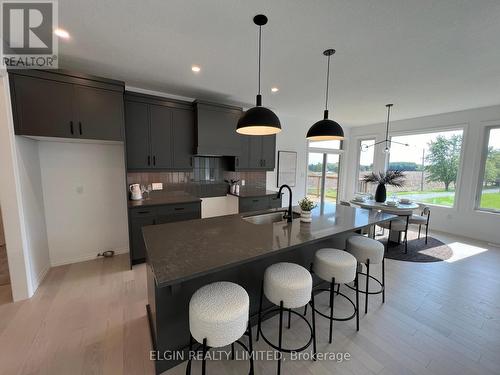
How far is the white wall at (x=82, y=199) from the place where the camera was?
9.59 feet

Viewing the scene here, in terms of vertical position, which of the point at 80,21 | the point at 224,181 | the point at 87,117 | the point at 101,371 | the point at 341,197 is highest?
the point at 80,21

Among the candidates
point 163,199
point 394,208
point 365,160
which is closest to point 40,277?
point 163,199

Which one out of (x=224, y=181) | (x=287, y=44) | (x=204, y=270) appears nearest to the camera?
(x=204, y=270)

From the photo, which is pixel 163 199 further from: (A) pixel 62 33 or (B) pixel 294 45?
(B) pixel 294 45

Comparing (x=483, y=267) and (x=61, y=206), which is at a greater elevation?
(x=61, y=206)

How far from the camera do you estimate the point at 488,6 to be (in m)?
1.57

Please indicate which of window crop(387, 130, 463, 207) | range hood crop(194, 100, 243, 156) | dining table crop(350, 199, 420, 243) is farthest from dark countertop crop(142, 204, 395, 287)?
window crop(387, 130, 463, 207)

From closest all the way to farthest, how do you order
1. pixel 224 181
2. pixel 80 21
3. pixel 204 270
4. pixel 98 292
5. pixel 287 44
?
pixel 204 270 < pixel 80 21 < pixel 287 44 < pixel 98 292 < pixel 224 181

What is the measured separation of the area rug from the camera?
346 cm

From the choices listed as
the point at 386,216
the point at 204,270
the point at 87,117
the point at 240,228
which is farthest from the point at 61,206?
the point at 386,216

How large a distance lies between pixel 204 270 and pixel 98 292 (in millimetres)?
2099

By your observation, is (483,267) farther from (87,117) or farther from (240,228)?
(87,117)

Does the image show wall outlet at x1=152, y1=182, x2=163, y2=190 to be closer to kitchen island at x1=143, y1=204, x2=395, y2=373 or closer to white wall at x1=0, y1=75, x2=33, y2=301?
white wall at x1=0, y1=75, x2=33, y2=301

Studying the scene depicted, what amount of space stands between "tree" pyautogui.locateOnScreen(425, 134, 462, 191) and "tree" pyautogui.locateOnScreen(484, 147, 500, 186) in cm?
45
